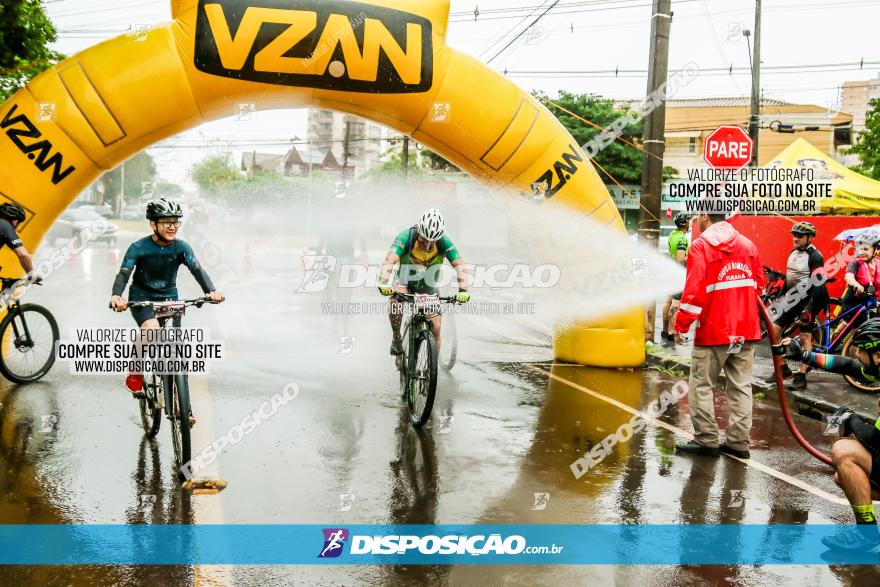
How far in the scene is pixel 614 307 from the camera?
9.99m

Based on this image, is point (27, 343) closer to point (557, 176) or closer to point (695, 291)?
point (557, 176)

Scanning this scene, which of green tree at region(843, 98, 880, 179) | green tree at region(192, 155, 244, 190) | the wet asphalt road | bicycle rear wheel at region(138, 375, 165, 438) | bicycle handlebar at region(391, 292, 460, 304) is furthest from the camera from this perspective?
green tree at region(192, 155, 244, 190)

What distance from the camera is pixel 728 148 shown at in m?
12.0

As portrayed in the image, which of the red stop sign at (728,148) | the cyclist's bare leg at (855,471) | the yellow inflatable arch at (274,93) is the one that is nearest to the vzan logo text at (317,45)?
the yellow inflatable arch at (274,93)

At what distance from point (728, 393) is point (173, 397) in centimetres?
473

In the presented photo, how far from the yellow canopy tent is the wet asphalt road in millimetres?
11037

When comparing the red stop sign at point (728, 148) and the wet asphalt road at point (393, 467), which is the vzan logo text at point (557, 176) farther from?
the red stop sign at point (728, 148)

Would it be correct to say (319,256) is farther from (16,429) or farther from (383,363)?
(16,429)

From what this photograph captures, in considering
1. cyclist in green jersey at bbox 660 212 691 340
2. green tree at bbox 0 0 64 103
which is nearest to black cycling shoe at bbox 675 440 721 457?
cyclist in green jersey at bbox 660 212 691 340

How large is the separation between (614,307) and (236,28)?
5.87 metres

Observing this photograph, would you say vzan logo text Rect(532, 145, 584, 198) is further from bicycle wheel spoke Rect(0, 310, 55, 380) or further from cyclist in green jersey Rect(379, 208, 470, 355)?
bicycle wheel spoke Rect(0, 310, 55, 380)

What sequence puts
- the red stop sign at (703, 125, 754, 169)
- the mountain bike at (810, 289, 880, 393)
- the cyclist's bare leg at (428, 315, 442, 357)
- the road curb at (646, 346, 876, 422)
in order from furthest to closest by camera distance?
the red stop sign at (703, 125, 754, 169) < the mountain bike at (810, 289, 880, 393) < the road curb at (646, 346, 876, 422) < the cyclist's bare leg at (428, 315, 442, 357)

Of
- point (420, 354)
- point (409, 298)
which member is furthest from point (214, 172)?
point (420, 354)

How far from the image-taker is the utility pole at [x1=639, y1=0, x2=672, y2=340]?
11352mm
